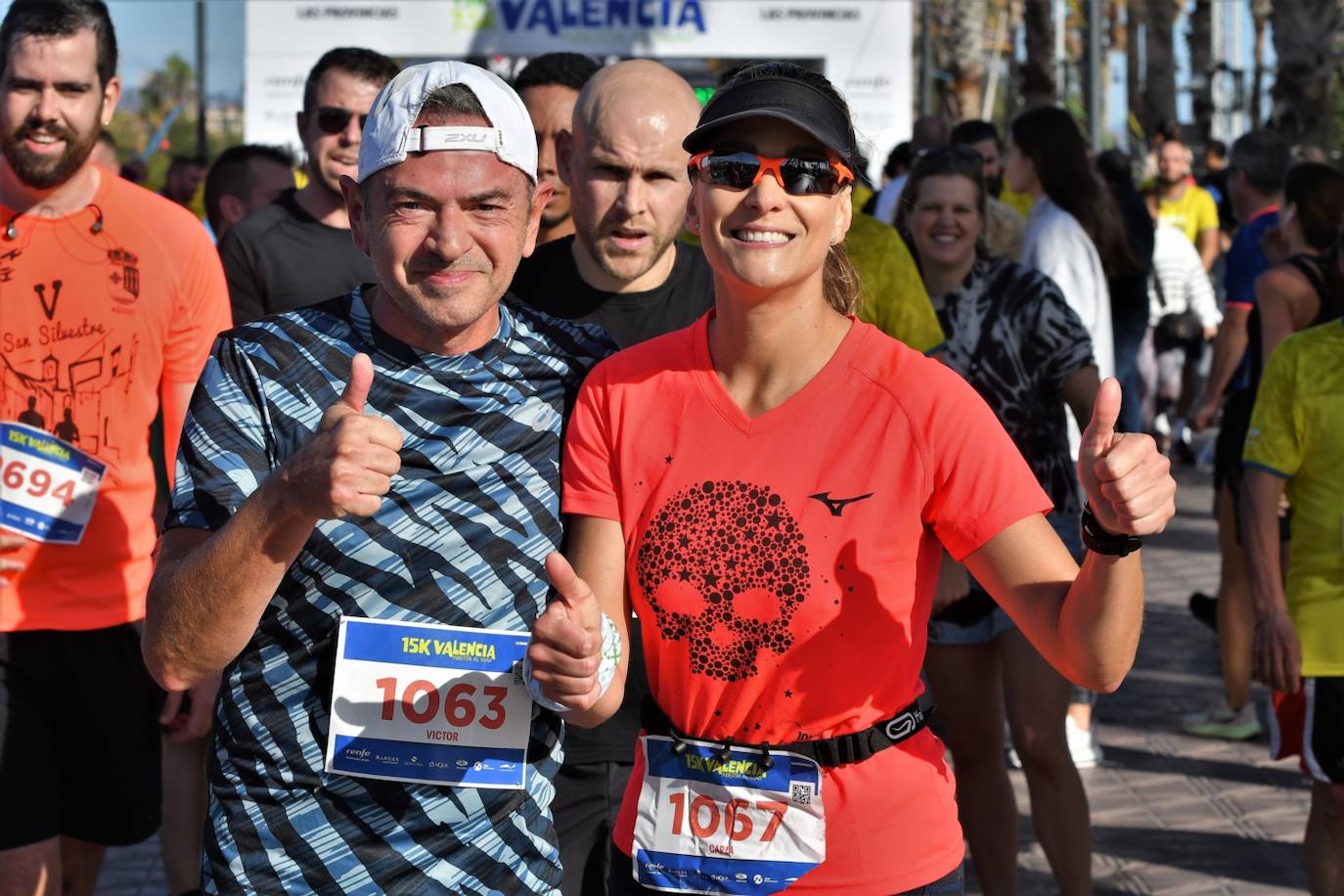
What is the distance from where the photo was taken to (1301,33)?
64.3 ft

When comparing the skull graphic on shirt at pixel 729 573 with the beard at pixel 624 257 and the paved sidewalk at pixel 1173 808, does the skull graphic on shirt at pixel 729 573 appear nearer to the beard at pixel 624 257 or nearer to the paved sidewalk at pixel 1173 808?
the beard at pixel 624 257

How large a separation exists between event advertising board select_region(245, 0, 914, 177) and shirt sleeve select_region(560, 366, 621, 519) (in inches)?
575

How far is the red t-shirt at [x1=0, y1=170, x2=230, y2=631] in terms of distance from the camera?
4.20 m

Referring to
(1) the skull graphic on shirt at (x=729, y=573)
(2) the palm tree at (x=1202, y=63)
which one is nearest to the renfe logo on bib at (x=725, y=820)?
(1) the skull graphic on shirt at (x=729, y=573)

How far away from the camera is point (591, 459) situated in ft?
9.61

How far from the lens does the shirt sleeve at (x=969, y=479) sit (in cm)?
275

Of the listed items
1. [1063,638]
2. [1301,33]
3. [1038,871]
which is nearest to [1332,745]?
[1038,871]

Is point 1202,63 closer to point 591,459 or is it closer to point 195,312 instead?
point 195,312

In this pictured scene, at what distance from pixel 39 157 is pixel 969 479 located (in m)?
2.53

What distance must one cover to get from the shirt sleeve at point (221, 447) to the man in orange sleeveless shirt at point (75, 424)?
1498 mm

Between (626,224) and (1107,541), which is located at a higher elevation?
(626,224)

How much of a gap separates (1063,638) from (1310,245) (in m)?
4.67

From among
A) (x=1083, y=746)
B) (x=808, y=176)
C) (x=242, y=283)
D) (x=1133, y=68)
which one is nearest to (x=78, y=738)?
(x=242, y=283)

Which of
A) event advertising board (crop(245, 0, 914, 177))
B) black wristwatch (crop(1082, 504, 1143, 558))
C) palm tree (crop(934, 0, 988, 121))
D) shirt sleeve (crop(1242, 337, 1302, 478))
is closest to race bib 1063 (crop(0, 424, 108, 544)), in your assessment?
black wristwatch (crop(1082, 504, 1143, 558))
